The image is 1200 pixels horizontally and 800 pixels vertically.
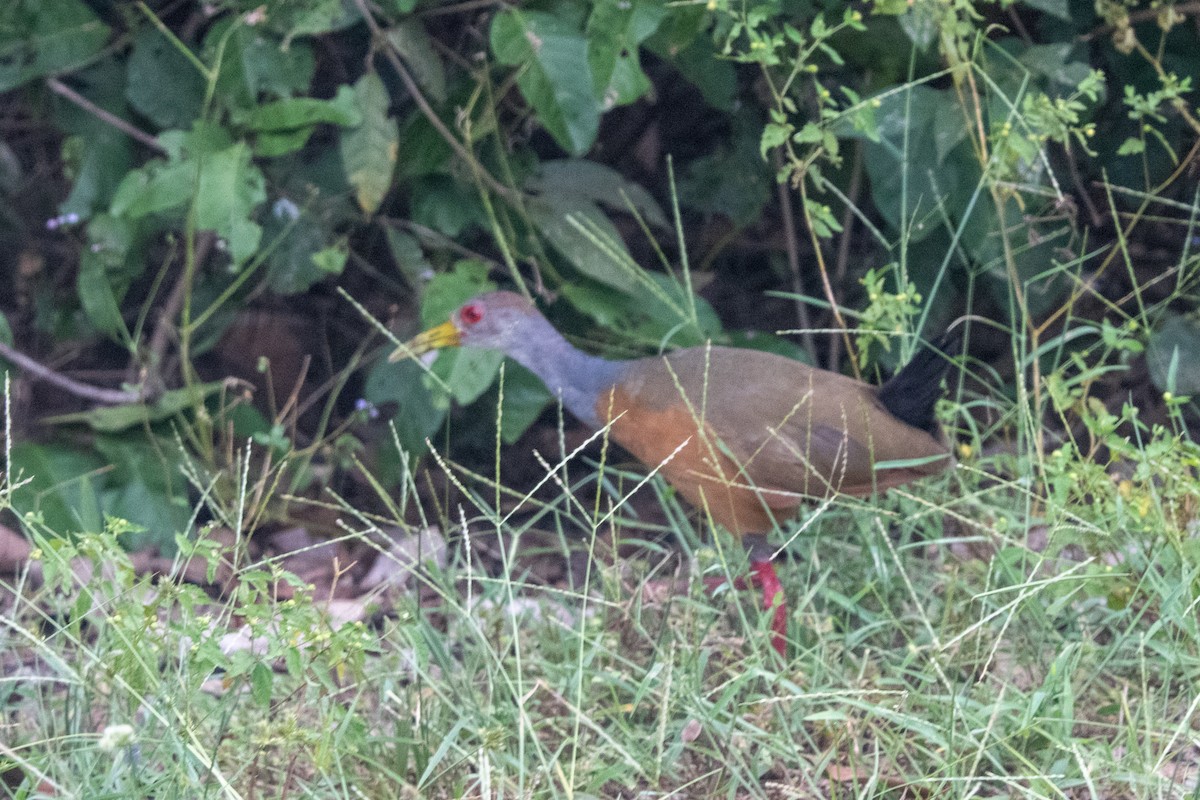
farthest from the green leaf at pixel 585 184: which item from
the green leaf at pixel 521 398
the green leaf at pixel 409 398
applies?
the green leaf at pixel 409 398

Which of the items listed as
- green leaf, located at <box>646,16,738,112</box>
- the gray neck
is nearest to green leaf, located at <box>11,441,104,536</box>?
the gray neck

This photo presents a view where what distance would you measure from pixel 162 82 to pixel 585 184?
1.09 m

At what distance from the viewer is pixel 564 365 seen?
3426mm

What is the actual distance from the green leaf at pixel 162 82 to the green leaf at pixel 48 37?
0.11 m

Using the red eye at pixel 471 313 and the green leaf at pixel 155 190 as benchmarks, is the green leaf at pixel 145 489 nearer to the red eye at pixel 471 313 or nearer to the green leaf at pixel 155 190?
the green leaf at pixel 155 190

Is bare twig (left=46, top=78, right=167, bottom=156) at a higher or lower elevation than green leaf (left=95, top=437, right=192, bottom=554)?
higher

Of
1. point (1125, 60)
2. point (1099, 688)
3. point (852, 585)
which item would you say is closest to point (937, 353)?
point (852, 585)

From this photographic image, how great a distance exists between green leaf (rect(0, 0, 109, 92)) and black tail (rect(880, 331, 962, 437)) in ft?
6.91

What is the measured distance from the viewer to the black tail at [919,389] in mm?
2920

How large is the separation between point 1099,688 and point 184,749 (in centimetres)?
161

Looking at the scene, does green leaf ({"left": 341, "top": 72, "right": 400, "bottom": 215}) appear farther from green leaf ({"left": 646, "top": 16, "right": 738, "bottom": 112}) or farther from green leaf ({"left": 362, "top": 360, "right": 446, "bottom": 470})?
green leaf ({"left": 646, "top": 16, "right": 738, "bottom": 112})

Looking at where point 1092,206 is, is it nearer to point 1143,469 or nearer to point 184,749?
point 1143,469

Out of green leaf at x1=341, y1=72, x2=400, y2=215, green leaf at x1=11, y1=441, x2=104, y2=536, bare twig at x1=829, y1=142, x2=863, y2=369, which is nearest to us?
green leaf at x1=11, y1=441, x2=104, y2=536

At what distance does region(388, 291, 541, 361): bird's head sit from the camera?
3.39 metres
